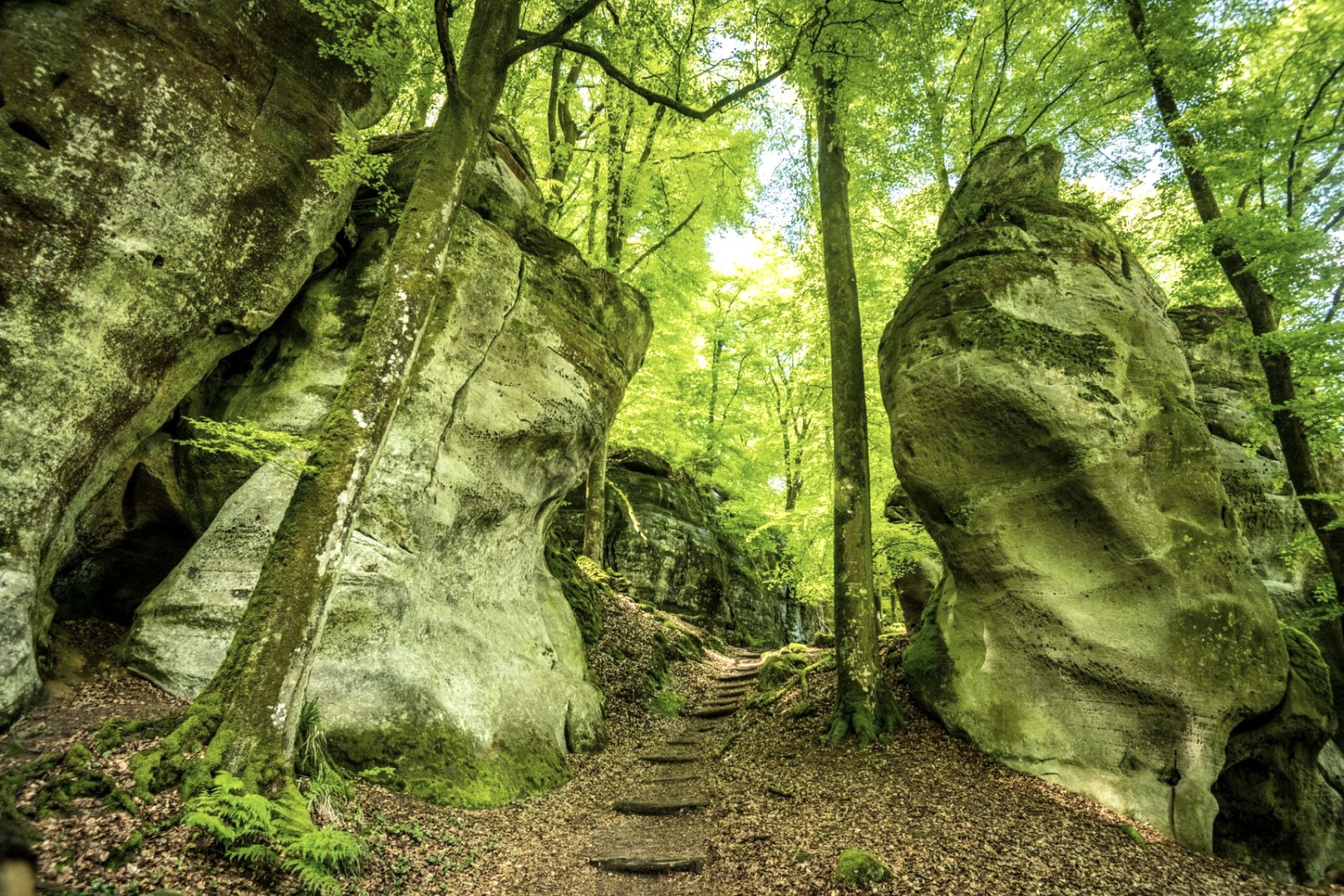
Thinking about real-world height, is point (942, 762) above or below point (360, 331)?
below

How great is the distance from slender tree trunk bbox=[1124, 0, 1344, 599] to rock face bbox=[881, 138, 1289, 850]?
147 centimetres

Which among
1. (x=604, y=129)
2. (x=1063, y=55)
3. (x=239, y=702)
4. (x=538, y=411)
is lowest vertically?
(x=239, y=702)

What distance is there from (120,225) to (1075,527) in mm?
11848

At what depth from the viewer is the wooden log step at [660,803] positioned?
718cm

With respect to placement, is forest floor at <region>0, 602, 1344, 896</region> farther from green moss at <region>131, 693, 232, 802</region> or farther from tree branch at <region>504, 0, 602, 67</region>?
tree branch at <region>504, 0, 602, 67</region>

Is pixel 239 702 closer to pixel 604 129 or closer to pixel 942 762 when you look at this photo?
pixel 942 762

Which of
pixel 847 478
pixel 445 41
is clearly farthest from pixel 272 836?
pixel 847 478

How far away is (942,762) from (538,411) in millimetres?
7811

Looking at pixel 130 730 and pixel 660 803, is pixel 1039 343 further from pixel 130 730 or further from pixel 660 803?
pixel 130 730

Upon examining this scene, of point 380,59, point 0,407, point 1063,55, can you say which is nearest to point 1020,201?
point 1063,55

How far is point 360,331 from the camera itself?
865 centimetres

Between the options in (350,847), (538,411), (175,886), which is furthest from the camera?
(538,411)

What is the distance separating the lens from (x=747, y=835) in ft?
19.6

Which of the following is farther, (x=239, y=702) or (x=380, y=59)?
(x=380, y=59)
